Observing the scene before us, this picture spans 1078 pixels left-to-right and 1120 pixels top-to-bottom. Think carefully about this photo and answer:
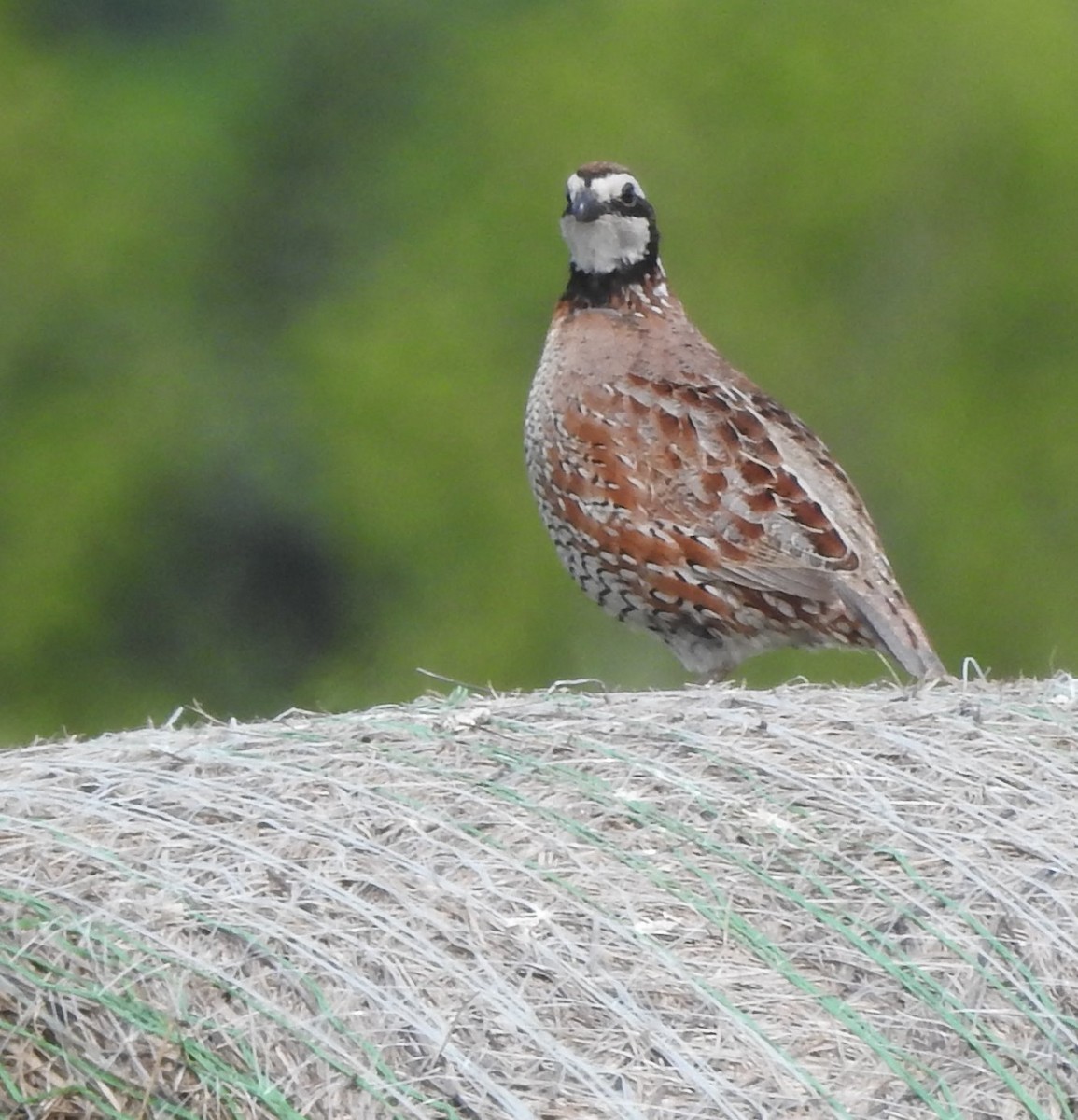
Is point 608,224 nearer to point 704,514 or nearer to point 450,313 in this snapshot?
point 704,514

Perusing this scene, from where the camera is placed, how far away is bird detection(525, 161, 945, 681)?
718 centimetres

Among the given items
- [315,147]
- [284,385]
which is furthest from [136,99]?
[284,385]

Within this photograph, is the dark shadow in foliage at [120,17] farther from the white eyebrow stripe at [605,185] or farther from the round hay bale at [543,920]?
the round hay bale at [543,920]

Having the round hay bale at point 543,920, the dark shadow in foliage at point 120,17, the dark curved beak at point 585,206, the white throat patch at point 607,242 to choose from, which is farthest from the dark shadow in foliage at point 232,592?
the round hay bale at point 543,920

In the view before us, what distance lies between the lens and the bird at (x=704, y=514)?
23.6ft

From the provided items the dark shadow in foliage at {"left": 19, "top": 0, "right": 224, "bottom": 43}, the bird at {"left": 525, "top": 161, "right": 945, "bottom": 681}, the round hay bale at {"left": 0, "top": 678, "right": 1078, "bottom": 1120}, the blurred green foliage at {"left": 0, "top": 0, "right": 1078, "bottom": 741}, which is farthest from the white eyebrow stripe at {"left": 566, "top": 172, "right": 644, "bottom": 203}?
the dark shadow in foliage at {"left": 19, "top": 0, "right": 224, "bottom": 43}

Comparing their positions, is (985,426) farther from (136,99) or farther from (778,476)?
(778,476)

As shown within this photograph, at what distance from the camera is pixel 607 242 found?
812 centimetres

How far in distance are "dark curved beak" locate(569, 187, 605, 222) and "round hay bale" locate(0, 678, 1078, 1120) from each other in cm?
296

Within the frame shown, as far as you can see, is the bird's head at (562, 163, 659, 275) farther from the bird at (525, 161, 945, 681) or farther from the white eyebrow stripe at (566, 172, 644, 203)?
the bird at (525, 161, 945, 681)

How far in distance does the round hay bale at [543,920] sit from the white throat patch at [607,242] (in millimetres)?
2971

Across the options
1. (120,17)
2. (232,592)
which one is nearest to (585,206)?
(232,592)

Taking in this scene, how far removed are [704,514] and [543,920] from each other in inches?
115

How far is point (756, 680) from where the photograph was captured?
18781mm
